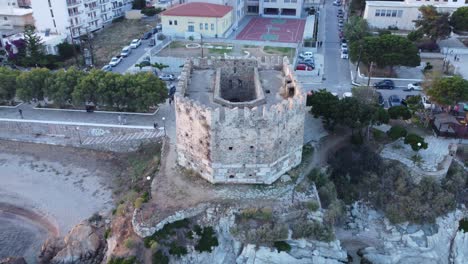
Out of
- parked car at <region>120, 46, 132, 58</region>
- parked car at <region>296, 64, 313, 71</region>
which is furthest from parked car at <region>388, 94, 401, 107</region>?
parked car at <region>120, 46, 132, 58</region>

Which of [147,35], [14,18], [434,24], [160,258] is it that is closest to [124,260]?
[160,258]

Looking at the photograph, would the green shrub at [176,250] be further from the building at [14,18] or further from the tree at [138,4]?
the tree at [138,4]

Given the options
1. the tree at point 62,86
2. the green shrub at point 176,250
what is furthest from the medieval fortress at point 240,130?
the tree at point 62,86

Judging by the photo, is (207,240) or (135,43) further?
(135,43)

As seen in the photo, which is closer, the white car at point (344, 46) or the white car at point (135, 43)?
the white car at point (344, 46)

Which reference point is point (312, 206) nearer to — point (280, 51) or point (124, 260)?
point (124, 260)
